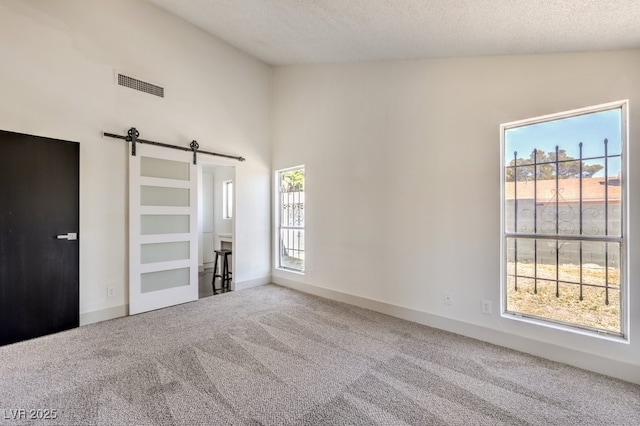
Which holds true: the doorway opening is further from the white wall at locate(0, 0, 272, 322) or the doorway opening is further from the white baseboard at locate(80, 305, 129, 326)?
the white baseboard at locate(80, 305, 129, 326)

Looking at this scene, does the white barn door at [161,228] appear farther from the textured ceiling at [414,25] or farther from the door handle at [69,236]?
the textured ceiling at [414,25]

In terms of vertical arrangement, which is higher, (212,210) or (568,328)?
(212,210)

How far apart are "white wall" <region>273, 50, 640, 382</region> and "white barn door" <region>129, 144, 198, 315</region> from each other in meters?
1.76

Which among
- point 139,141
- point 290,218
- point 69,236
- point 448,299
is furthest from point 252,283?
point 448,299

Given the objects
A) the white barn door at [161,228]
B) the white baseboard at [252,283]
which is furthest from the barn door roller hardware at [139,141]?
the white baseboard at [252,283]

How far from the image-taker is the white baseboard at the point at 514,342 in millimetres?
2238

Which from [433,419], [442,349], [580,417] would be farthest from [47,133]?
[580,417]

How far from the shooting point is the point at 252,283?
4.93 m

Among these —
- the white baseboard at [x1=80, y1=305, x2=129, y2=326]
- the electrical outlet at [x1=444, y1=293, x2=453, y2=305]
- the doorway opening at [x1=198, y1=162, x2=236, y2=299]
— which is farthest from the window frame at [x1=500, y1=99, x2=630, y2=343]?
the doorway opening at [x1=198, y1=162, x2=236, y2=299]

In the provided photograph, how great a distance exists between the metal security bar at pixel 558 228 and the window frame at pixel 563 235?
0.16 ft

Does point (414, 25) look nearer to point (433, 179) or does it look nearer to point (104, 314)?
point (433, 179)

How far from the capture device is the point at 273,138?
5238 millimetres

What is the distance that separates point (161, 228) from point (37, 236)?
1211 millimetres

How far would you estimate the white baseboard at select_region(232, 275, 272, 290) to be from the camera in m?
4.73
